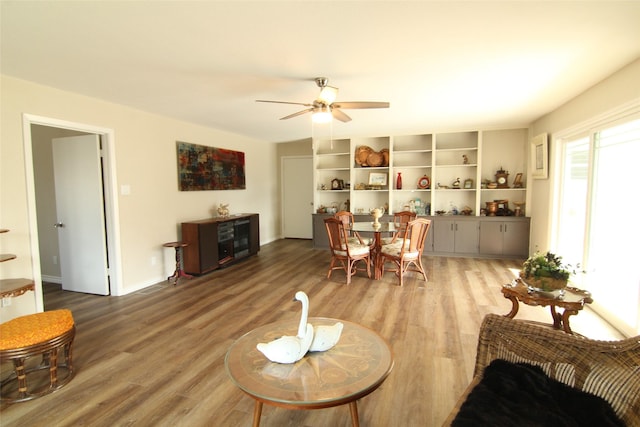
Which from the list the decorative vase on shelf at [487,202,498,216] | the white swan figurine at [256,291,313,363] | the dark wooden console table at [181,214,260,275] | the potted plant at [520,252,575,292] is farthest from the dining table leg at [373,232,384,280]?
the white swan figurine at [256,291,313,363]

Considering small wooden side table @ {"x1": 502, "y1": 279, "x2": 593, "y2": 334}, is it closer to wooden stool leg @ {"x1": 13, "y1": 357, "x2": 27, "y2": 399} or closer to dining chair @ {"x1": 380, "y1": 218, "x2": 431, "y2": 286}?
dining chair @ {"x1": 380, "y1": 218, "x2": 431, "y2": 286}

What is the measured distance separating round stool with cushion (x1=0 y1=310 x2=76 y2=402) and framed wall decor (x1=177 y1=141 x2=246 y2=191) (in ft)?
9.55

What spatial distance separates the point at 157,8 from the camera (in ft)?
6.02

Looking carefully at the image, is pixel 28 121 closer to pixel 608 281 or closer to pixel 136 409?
pixel 136 409

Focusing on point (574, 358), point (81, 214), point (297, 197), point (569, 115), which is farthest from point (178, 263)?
point (569, 115)

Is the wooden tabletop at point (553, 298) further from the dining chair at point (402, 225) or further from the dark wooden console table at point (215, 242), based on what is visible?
the dark wooden console table at point (215, 242)

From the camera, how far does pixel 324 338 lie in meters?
1.65

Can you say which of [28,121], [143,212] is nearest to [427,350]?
[143,212]

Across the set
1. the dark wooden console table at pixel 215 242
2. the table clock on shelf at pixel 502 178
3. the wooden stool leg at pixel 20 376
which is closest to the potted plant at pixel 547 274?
the wooden stool leg at pixel 20 376

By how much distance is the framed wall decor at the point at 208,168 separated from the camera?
491 cm

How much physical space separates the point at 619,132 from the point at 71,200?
6162 millimetres

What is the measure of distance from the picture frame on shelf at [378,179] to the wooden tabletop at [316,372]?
4.98 metres

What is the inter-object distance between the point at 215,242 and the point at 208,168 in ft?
4.44

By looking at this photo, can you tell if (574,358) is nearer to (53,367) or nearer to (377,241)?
(53,367)
